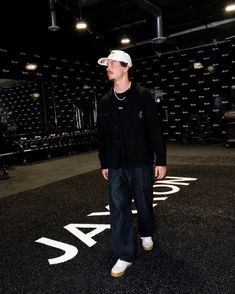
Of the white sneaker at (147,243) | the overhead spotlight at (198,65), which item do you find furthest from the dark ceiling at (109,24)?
the white sneaker at (147,243)

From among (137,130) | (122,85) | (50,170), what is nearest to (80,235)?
(137,130)

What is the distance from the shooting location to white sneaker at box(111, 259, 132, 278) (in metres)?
2.11

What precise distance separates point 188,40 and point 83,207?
847cm

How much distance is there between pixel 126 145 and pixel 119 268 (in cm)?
88

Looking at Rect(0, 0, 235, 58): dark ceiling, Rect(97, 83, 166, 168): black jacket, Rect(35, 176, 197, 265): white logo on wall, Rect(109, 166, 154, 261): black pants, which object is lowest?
Rect(35, 176, 197, 265): white logo on wall

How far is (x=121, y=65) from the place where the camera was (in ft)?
7.10

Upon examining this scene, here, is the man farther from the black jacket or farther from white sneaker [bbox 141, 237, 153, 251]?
white sneaker [bbox 141, 237, 153, 251]

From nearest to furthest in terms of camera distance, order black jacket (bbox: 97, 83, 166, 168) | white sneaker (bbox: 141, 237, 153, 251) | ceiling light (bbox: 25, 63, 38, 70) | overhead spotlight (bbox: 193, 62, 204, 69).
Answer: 1. black jacket (bbox: 97, 83, 166, 168)
2. white sneaker (bbox: 141, 237, 153, 251)
3. ceiling light (bbox: 25, 63, 38, 70)
4. overhead spotlight (bbox: 193, 62, 204, 69)

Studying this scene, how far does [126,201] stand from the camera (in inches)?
87.0

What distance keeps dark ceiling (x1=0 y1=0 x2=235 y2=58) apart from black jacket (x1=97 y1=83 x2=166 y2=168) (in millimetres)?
5261

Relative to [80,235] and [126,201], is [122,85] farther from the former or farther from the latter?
[80,235]

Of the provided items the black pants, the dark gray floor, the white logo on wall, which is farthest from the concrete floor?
the black pants

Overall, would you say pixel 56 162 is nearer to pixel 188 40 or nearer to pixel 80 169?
pixel 80 169

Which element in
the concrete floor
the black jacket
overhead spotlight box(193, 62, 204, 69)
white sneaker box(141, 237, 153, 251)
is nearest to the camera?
the black jacket
